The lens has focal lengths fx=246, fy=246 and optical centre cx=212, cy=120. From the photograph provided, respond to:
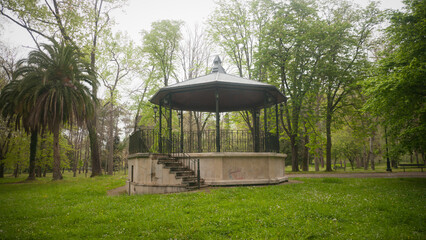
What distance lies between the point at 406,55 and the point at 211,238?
12526 millimetres

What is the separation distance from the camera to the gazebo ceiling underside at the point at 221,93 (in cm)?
1209

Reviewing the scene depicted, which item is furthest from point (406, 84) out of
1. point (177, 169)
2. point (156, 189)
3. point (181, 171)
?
point (156, 189)

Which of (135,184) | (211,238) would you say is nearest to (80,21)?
(135,184)

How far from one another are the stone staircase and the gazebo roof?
3461 mm

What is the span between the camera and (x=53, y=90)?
17.7m

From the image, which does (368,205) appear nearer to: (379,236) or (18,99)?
(379,236)

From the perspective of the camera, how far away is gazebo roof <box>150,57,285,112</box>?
39.8 ft

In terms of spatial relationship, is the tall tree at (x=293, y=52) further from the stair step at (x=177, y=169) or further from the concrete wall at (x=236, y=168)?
the stair step at (x=177, y=169)

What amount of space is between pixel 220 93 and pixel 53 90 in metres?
12.4

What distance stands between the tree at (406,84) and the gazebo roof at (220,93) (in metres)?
4.86

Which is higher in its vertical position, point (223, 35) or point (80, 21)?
point (223, 35)

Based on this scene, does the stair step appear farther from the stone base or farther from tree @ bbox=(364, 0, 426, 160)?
tree @ bbox=(364, 0, 426, 160)

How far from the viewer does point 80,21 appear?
20031 millimetres

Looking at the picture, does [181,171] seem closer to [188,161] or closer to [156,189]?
[188,161]
